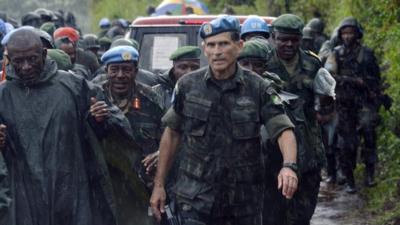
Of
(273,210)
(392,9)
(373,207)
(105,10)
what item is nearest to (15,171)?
(273,210)

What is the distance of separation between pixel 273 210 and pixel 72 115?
223cm

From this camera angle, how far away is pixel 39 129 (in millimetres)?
6652

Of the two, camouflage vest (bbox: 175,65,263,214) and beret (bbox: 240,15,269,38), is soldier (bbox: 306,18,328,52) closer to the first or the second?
beret (bbox: 240,15,269,38)

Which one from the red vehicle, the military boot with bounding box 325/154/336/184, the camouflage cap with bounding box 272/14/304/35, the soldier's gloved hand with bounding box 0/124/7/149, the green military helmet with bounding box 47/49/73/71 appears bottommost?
the military boot with bounding box 325/154/336/184

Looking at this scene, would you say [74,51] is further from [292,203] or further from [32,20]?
[32,20]

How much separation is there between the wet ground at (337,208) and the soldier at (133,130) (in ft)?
12.3

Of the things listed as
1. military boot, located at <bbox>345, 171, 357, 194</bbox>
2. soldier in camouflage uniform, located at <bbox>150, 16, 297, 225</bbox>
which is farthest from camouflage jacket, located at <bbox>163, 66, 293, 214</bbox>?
military boot, located at <bbox>345, 171, 357, 194</bbox>

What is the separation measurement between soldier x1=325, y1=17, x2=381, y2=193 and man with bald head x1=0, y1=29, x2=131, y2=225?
6.33 metres

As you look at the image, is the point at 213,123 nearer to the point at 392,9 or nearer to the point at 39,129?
the point at 39,129

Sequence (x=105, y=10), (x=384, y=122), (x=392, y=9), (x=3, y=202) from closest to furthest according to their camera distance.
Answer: (x=3, y=202), (x=392, y=9), (x=384, y=122), (x=105, y=10)

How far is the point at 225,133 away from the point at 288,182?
1.89ft

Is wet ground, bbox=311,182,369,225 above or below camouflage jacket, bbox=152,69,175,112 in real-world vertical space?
below

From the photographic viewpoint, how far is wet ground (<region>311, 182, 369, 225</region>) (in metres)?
11.5

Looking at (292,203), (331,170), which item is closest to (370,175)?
(331,170)
